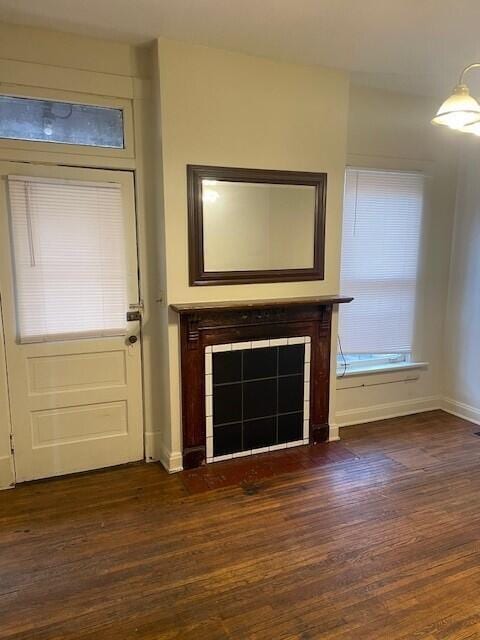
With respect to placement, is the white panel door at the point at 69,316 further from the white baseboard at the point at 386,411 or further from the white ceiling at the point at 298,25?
the white baseboard at the point at 386,411

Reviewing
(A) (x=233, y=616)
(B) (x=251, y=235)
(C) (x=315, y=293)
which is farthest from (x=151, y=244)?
(A) (x=233, y=616)

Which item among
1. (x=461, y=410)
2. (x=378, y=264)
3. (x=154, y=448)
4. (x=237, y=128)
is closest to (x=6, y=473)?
(x=154, y=448)

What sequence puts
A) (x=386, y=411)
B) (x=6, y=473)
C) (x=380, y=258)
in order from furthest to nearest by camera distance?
(x=386, y=411) → (x=380, y=258) → (x=6, y=473)

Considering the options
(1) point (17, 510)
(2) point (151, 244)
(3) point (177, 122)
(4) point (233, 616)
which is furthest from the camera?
(2) point (151, 244)

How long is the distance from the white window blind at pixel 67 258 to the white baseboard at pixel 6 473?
78cm

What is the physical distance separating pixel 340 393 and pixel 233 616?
7.35 feet

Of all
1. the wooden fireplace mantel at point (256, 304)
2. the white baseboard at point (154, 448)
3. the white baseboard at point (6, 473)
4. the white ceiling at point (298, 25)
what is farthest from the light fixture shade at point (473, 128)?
the white baseboard at point (6, 473)

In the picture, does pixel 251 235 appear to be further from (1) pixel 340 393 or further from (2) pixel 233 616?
(2) pixel 233 616

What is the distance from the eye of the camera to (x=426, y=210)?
3.92 metres

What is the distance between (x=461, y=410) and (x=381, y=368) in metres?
0.87

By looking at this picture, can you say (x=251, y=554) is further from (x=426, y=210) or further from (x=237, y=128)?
(x=426, y=210)

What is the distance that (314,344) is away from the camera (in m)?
3.41

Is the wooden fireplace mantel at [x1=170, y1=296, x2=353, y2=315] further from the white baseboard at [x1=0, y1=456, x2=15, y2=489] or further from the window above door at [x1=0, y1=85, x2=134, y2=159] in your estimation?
the white baseboard at [x1=0, y1=456, x2=15, y2=489]

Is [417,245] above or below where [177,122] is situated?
below
